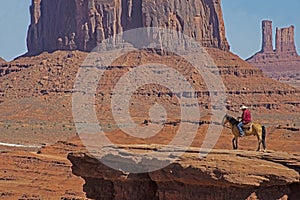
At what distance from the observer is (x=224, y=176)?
53.2ft

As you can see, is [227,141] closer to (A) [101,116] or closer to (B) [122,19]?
(A) [101,116]

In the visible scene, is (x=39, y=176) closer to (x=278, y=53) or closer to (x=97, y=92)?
(x=97, y=92)

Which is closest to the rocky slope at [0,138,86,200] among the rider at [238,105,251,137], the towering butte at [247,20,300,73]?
the rider at [238,105,251,137]

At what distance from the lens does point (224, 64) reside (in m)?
95.5

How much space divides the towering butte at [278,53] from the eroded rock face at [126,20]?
227ft

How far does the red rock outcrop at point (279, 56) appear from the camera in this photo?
170 m

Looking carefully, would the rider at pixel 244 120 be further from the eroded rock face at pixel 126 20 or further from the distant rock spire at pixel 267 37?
the distant rock spire at pixel 267 37

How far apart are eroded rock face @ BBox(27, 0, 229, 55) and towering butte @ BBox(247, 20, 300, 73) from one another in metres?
69.1

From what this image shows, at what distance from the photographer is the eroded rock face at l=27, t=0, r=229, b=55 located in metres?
96.3

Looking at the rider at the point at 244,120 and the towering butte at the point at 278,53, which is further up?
the towering butte at the point at 278,53

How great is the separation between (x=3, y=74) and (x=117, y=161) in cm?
8520

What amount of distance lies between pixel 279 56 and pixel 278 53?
142cm

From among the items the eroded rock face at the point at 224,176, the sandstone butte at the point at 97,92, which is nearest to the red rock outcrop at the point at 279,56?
the sandstone butte at the point at 97,92

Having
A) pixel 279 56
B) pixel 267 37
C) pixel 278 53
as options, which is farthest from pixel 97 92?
pixel 279 56
